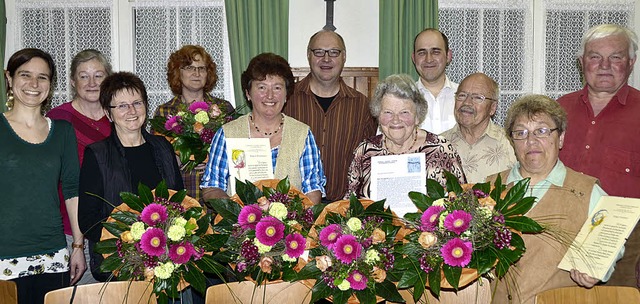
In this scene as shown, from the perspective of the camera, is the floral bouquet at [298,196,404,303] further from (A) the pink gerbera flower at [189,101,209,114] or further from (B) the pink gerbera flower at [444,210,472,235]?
(A) the pink gerbera flower at [189,101,209,114]

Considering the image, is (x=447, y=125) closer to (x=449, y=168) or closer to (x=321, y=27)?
(x=449, y=168)

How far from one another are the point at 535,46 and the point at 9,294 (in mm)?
5526

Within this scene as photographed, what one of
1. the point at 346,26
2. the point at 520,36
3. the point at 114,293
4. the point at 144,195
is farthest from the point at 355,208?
the point at 520,36

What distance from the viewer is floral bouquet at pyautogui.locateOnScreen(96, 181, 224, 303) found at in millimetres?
2527

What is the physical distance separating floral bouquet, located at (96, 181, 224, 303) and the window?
381 centimetres

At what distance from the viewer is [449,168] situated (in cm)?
318

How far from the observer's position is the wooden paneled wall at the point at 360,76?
6.21 meters

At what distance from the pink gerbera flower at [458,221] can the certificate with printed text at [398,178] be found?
63cm

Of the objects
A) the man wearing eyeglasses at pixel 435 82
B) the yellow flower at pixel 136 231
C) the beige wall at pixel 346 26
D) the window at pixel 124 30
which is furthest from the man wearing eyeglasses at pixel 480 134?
the window at pixel 124 30

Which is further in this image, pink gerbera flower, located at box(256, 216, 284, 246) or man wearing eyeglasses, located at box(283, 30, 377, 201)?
man wearing eyeglasses, located at box(283, 30, 377, 201)

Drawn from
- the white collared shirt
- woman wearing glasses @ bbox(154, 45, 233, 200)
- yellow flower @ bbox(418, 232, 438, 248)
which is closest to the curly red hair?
woman wearing glasses @ bbox(154, 45, 233, 200)

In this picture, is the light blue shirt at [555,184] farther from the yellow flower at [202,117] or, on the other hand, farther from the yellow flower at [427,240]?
the yellow flower at [202,117]

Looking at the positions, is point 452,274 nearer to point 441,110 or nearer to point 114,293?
point 114,293

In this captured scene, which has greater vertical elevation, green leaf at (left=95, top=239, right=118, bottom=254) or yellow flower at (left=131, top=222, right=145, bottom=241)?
yellow flower at (left=131, top=222, right=145, bottom=241)
